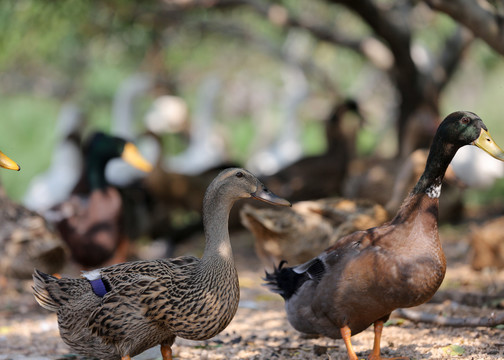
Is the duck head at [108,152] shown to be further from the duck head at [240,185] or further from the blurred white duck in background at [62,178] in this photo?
the duck head at [240,185]

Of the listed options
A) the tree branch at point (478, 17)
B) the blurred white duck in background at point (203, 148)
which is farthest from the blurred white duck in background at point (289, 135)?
the tree branch at point (478, 17)

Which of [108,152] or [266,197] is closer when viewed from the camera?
[266,197]

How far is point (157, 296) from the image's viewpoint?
379 centimetres

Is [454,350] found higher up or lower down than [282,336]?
lower down

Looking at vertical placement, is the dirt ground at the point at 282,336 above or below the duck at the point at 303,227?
below

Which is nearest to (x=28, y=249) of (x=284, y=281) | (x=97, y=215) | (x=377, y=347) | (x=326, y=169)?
Result: (x=97, y=215)

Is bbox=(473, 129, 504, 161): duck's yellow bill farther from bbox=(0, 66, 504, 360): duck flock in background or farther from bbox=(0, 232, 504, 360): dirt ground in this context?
bbox=(0, 232, 504, 360): dirt ground

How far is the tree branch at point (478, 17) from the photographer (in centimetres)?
573

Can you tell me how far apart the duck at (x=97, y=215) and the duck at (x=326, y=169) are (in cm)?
236

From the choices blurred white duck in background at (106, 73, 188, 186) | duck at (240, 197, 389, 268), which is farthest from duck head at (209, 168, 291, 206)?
blurred white duck in background at (106, 73, 188, 186)

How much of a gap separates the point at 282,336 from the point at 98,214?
332cm

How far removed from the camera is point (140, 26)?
12680mm

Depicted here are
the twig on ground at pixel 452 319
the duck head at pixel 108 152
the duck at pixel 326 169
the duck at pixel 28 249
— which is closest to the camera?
the twig on ground at pixel 452 319

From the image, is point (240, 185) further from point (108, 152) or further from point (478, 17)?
point (108, 152)
